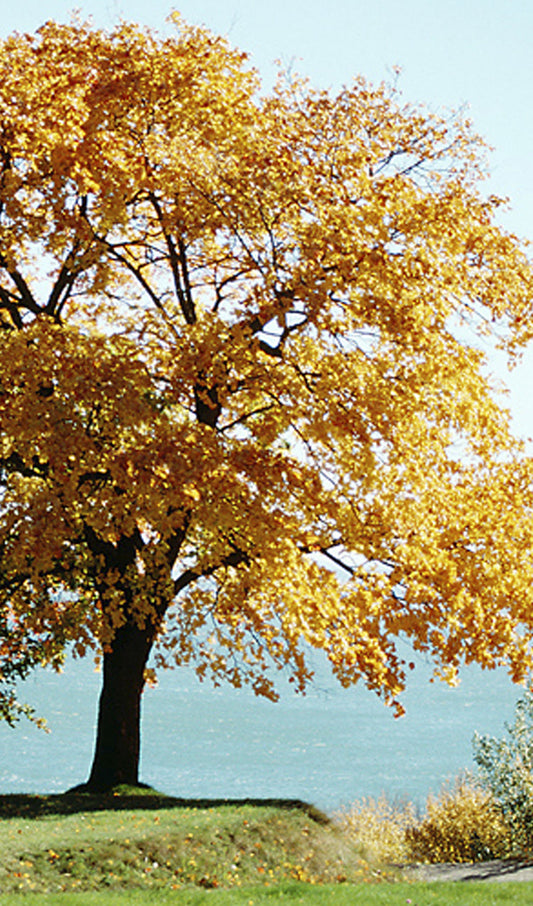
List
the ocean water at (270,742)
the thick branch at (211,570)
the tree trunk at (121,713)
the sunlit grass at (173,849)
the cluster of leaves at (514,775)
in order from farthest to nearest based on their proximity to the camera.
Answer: the ocean water at (270,742), the cluster of leaves at (514,775), the tree trunk at (121,713), the thick branch at (211,570), the sunlit grass at (173,849)

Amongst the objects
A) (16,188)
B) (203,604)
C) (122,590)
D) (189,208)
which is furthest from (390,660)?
(16,188)

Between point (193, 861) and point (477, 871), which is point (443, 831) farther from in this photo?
point (193, 861)

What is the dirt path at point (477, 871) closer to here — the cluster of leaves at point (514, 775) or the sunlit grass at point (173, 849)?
the sunlit grass at point (173, 849)

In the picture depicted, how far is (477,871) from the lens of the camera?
1459 centimetres

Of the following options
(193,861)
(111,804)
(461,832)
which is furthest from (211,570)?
(461,832)

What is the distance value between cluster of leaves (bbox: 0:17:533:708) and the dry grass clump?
4.72 m

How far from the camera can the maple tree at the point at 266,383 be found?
43.0 ft

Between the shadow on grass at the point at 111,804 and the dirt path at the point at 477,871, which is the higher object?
the shadow on grass at the point at 111,804

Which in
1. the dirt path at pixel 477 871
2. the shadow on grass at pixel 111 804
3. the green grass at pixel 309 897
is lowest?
the dirt path at pixel 477 871

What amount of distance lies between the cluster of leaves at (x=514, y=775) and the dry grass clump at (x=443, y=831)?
20cm

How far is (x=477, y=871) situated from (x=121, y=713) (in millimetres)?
6556

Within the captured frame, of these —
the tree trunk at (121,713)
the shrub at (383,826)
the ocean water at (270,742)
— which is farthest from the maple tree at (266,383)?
the ocean water at (270,742)

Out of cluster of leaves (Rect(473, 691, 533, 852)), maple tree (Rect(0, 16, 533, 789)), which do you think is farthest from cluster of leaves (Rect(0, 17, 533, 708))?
cluster of leaves (Rect(473, 691, 533, 852))

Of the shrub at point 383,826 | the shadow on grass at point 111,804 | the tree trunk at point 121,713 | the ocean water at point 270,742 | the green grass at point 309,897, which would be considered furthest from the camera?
the ocean water at point 270,742
